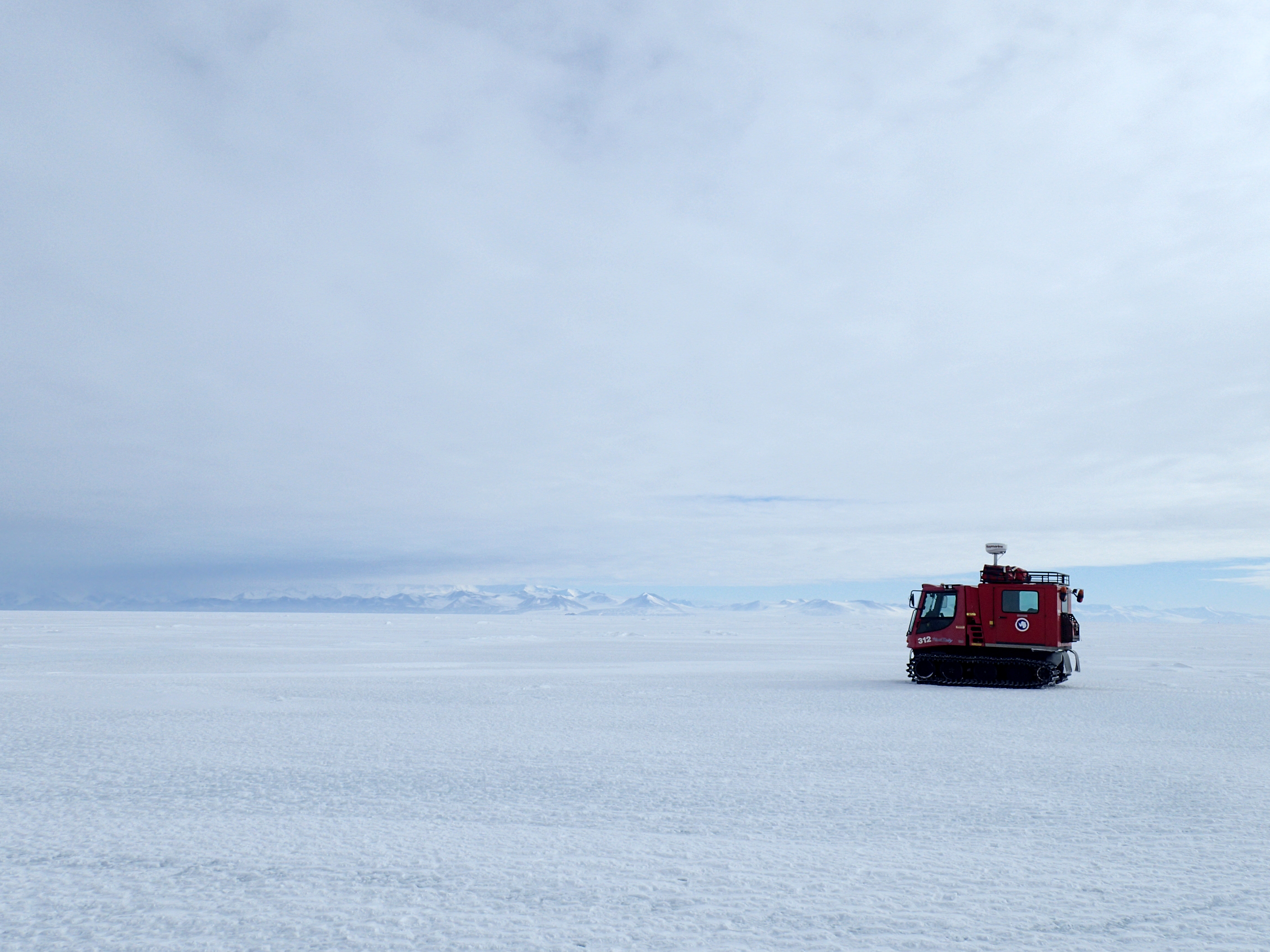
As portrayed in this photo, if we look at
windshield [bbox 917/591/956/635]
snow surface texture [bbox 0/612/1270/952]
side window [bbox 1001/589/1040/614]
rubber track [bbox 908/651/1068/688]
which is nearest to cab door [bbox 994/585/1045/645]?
side window [bbox 1001/589/1040/614]

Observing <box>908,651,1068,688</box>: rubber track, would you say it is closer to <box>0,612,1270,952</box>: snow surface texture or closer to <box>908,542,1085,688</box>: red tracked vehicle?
<box>908,542,1085,688</box>: red tracked vehicle

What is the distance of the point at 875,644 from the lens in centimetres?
5147

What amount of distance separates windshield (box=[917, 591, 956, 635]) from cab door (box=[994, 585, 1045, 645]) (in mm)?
993

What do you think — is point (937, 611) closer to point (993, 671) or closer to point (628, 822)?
point (993, 671)

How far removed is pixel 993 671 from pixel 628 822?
15.8m

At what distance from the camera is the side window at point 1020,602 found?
67.9 ft

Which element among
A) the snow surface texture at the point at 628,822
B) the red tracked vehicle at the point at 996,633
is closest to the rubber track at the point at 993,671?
the red tracked vehicle at the point at 996,633

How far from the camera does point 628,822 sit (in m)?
7.36

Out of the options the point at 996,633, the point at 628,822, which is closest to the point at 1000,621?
the point at 996,633

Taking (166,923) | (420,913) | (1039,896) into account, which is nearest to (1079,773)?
(1039,896)

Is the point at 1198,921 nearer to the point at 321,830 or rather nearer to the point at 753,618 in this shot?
the point at 321,830

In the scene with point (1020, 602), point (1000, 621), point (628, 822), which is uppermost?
point (1020, 602)

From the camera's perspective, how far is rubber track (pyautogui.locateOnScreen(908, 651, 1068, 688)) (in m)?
20.5

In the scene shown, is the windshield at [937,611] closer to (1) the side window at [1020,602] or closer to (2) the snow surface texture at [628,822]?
(1) the side window at [1020,602]
